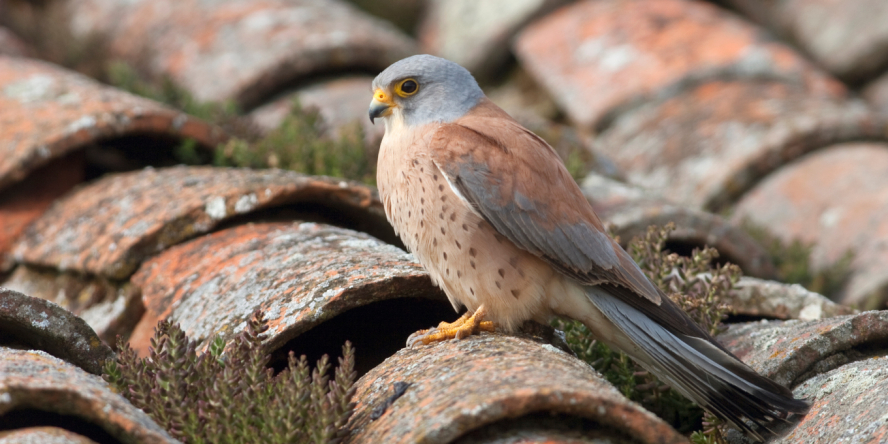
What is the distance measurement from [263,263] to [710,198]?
2.91 meters

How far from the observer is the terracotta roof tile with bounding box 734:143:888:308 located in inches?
151

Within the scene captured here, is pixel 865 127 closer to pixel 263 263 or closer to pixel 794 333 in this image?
pixel 794 333

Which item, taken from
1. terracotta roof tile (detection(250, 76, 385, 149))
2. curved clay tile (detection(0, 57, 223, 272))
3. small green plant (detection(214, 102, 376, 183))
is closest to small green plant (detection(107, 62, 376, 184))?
small green plant (detection(214, 102, 376, 183))

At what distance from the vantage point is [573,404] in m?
1.49

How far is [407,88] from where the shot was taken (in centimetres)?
276

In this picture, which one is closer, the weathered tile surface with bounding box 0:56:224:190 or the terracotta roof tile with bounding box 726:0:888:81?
the weathered tile surface with bounding box 0:56:224:190

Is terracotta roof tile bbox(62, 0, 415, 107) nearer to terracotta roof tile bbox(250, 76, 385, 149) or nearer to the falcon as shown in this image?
terracotta roof tile bbox(250, 76, 385, 149)

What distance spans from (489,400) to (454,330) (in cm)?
73

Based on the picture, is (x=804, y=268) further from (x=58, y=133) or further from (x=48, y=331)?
(x=58, y=133)

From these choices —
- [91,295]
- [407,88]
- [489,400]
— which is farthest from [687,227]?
[91,295]

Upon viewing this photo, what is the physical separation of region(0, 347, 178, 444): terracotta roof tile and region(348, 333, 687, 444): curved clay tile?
1.45 feet

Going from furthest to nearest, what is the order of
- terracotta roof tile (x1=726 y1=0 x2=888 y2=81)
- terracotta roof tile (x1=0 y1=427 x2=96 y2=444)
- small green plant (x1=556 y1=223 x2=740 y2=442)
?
terracotta roof tile (x1=726 y1=0 x2=888 y2=81), small green plant (x1=556 y1=223 x2=740 y2=442), terracotta roof tile (x1=0 y1=427 x2=96 y2=444)

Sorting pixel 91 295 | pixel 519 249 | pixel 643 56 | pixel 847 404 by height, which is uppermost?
pixel 643 56

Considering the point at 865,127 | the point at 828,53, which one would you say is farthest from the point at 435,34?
the point at 865,127
